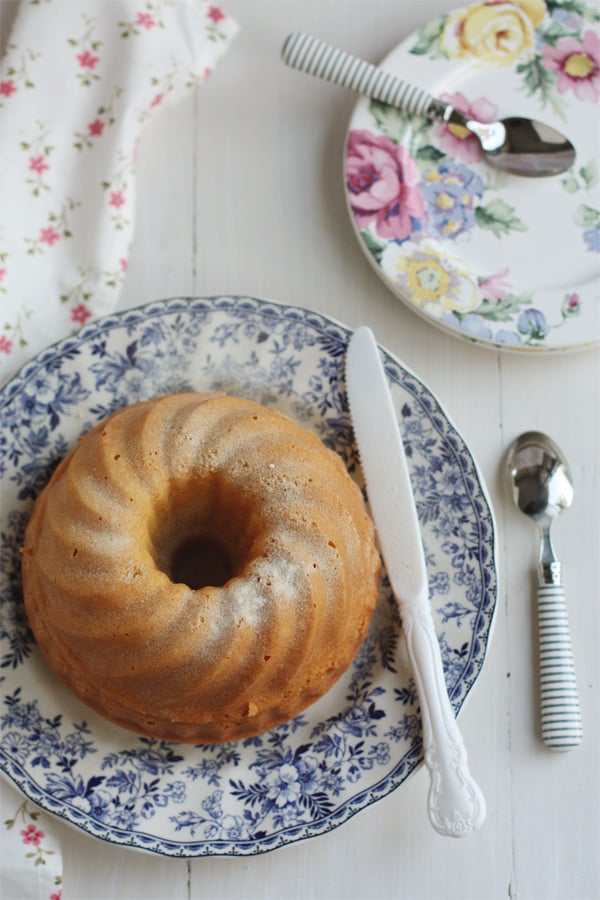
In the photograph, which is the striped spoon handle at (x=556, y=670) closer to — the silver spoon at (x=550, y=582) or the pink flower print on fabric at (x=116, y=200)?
the silver spoon at (x=550, y=582)

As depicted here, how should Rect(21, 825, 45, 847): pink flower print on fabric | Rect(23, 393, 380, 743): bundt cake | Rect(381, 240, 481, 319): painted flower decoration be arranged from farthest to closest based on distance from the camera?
1. Rect(381, 240, 481, 319): painted flower decoration
2. Rect(21, 825, 45, 847): pink flower print on fabric
3. Rect(23, 393, 380, 743): bundt cake

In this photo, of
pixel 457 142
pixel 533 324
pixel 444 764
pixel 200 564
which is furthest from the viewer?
pixel 457 142

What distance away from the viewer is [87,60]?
5.56ft

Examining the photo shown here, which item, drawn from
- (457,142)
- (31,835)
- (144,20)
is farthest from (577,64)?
(31,835)

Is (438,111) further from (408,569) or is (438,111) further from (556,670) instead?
(556,670)

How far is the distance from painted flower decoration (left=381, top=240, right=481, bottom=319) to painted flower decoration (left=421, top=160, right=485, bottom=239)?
2.4 inches

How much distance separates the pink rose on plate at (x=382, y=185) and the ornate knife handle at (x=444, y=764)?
71 cm

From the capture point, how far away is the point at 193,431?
4.48 ft

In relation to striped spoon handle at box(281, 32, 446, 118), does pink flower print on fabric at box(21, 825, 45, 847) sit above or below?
below

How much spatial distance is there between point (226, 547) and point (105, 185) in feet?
2.15

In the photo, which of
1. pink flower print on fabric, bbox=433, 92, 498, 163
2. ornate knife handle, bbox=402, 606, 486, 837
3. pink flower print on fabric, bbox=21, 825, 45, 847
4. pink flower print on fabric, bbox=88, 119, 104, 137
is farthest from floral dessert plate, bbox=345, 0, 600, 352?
pink flower print on fabric, bbox=21, 825, 45, 847

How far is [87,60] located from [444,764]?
127 cm

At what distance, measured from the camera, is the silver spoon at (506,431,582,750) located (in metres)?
1.51

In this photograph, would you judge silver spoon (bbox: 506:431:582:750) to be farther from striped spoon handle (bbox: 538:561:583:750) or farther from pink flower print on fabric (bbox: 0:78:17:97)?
pink flower print on fabric (bbox: 0:78:17:97)
